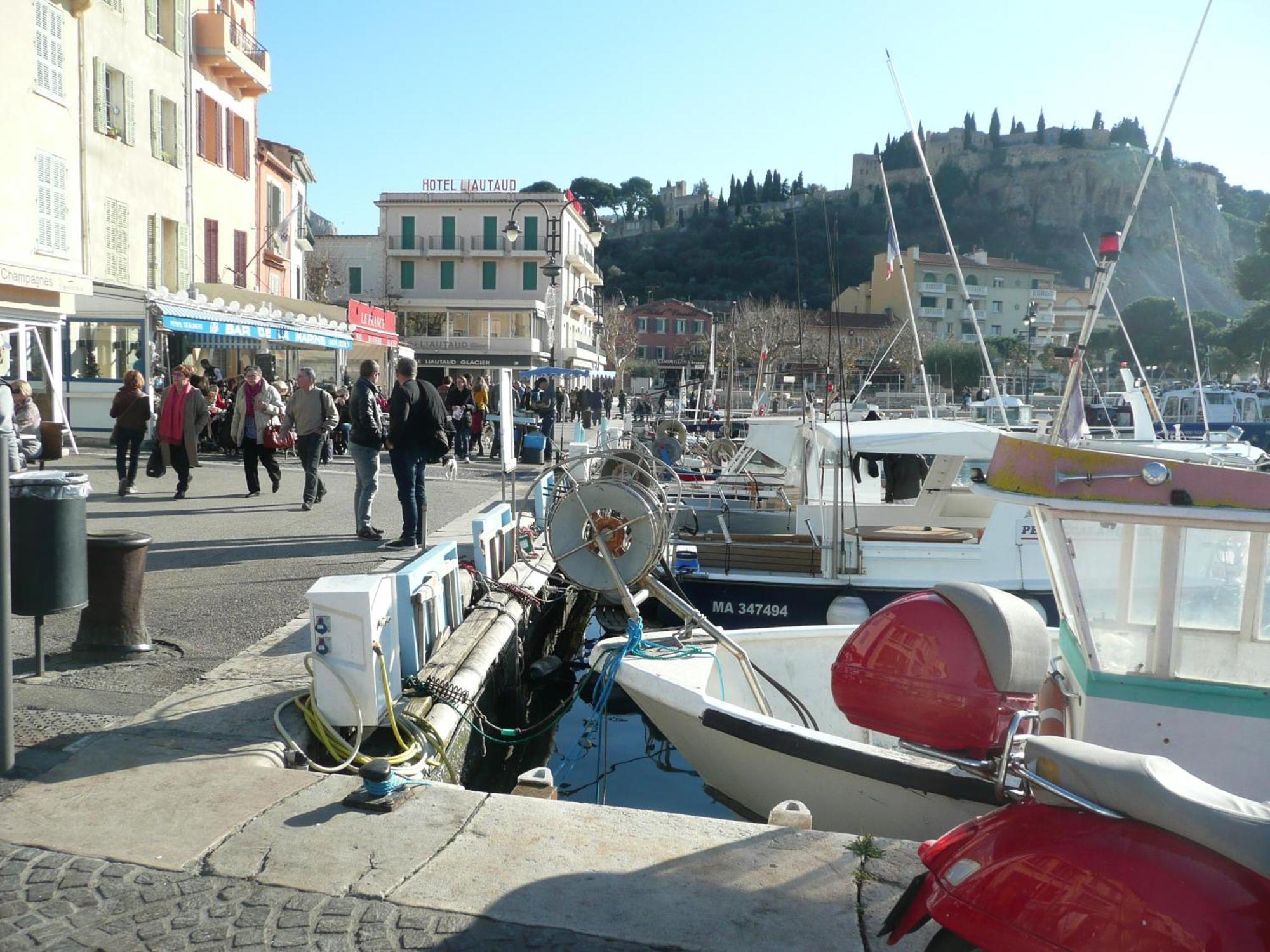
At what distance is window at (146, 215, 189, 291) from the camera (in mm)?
23078

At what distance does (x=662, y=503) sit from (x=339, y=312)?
22588 mm

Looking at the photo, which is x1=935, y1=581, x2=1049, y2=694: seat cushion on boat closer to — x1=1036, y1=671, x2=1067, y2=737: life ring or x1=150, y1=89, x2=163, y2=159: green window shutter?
x1=1036, y1=671, x2=1067, y2=737: life ring

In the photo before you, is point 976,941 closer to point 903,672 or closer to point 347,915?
point 903,672

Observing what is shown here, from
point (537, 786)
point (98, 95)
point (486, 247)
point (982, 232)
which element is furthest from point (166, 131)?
point (982, 232)

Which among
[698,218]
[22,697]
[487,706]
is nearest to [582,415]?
[487,706]

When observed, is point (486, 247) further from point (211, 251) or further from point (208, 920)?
point (208, 920)

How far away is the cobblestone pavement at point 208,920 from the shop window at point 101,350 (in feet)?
57.5

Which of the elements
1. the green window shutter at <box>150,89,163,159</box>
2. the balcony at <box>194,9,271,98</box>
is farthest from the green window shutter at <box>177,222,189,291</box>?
the balcony at <box>194,9,271,98</box>

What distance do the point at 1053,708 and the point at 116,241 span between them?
70.6 ft

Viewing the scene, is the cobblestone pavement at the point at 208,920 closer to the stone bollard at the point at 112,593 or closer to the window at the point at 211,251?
the stone bollard at the point at 112,593

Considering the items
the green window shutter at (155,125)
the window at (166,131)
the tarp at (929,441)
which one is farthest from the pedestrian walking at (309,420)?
the window at (166,131)

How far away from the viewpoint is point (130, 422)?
12.6m

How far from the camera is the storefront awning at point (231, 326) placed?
58.9 feet

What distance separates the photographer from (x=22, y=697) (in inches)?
211
